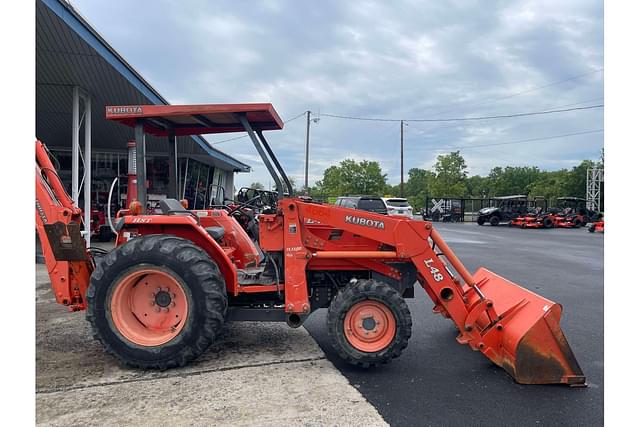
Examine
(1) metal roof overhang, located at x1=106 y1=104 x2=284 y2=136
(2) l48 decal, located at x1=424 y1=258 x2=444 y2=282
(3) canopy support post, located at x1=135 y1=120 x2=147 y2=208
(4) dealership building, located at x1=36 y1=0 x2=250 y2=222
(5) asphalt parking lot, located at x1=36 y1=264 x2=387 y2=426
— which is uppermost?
(4) dealership building, located at x1=36 y1=0 x2=250 y2=222

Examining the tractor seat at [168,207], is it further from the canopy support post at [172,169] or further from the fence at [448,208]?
the fence at [448,208]

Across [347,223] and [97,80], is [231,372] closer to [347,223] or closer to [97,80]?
[347,223]

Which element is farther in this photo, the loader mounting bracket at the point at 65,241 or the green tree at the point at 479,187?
the green tree at the point at 479,187

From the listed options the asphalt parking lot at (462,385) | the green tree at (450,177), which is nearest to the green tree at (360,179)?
the green tree at (450,177)

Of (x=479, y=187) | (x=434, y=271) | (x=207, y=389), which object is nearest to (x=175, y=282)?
(x=207, y=389)

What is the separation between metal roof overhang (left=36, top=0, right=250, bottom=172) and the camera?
7.20 metres

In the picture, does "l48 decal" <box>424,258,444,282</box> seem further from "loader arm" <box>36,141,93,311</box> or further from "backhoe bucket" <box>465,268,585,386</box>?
"loader arm" <box>36,141,93,311</box>

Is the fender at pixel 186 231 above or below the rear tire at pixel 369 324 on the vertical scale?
above

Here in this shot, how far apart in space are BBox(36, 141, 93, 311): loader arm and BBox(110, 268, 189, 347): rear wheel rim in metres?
0.47

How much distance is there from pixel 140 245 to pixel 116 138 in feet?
46.9

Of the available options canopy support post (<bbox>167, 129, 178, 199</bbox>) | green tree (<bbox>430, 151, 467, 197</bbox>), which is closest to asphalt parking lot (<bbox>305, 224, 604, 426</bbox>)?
canopy support post (<bbox>167, 129, 178, 199</bbox>)

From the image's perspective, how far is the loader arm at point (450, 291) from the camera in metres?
3.56

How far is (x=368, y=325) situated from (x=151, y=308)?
6.69 ft

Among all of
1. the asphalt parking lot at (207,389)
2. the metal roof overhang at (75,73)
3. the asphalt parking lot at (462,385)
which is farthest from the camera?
the metal roof overhang at (75,73)
